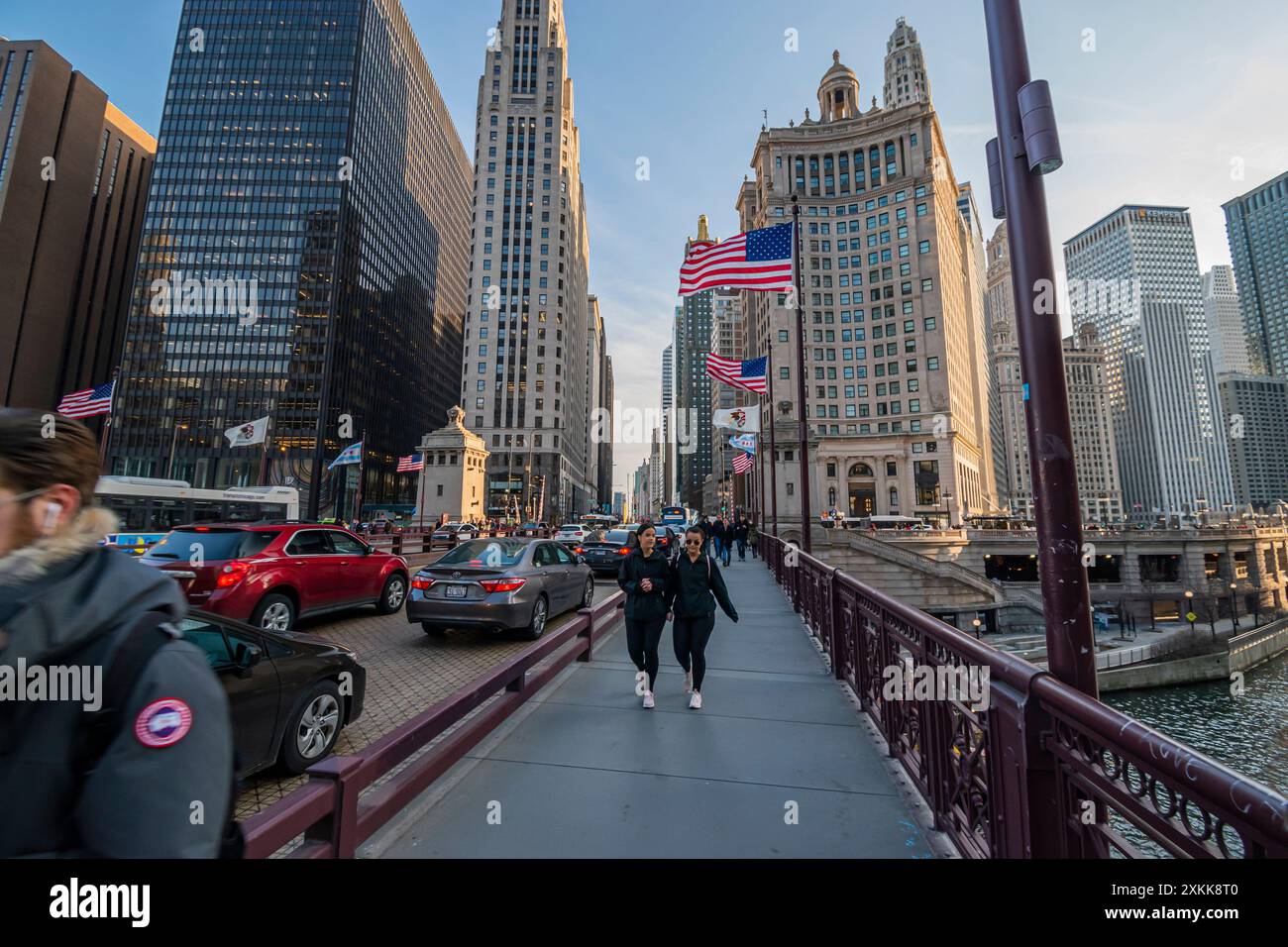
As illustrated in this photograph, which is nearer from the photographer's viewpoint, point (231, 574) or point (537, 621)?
point (231, 574)

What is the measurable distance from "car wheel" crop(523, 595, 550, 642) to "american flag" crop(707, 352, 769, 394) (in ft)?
41.1

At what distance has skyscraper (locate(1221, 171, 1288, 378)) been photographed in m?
85.9

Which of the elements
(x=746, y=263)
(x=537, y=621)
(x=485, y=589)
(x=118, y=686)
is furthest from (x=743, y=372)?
(x=118, y=686)

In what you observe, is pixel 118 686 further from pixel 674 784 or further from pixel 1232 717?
pixel 1232 717

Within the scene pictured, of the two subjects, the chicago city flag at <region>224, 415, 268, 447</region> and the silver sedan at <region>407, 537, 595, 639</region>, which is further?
the chicago city flag at <region>224, 415, 268, 447</region>

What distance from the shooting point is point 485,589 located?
832 centimetres

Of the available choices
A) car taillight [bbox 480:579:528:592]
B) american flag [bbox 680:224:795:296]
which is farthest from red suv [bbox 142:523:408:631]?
american flag [bbox 680:224:795:296]

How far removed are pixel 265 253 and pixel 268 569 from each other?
9606 centimetres

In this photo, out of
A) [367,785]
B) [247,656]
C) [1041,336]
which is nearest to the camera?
[367,785]

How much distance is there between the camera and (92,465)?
147 cm

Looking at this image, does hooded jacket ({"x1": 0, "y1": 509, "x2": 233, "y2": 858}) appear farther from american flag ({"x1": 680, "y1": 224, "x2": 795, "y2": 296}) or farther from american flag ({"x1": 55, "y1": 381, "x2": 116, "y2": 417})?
american flag ({"x1": 55, "y1": 381, "x2": 116, "y2": 417})

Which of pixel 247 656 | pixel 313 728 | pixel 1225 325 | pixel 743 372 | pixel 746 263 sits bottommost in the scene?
pixel 313 728
